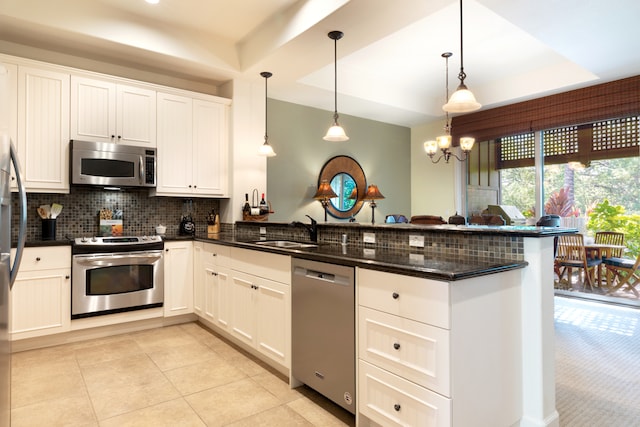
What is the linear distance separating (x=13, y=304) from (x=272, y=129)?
10.8 ft

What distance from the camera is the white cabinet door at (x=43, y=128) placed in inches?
126

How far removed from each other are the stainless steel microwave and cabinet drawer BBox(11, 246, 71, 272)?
0.63 metres

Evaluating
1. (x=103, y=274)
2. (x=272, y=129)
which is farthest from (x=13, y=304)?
(x=272, y=129)

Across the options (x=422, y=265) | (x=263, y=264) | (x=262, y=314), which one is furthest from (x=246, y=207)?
(x=422, y=265)

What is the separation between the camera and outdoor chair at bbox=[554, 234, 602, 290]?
4809 millimetres

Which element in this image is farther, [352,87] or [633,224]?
[352,87]

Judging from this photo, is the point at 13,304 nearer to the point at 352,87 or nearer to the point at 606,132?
the point at 352,87

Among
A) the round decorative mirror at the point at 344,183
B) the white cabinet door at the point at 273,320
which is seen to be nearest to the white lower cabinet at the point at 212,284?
the white cabinet door at the point at 273,320

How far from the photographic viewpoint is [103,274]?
338 centimetres

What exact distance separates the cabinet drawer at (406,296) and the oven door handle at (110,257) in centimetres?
248

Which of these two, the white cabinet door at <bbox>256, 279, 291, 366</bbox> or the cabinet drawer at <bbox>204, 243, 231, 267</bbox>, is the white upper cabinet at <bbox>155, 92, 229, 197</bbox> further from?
the white cabinet door at <bbox>256, 279, 291, 366</bbox>

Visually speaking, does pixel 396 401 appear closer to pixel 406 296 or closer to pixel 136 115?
pixel 406 296

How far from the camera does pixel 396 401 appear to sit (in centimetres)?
173

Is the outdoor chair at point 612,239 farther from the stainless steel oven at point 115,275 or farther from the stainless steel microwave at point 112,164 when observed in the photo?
the stainless steel microwave at point 112,164
